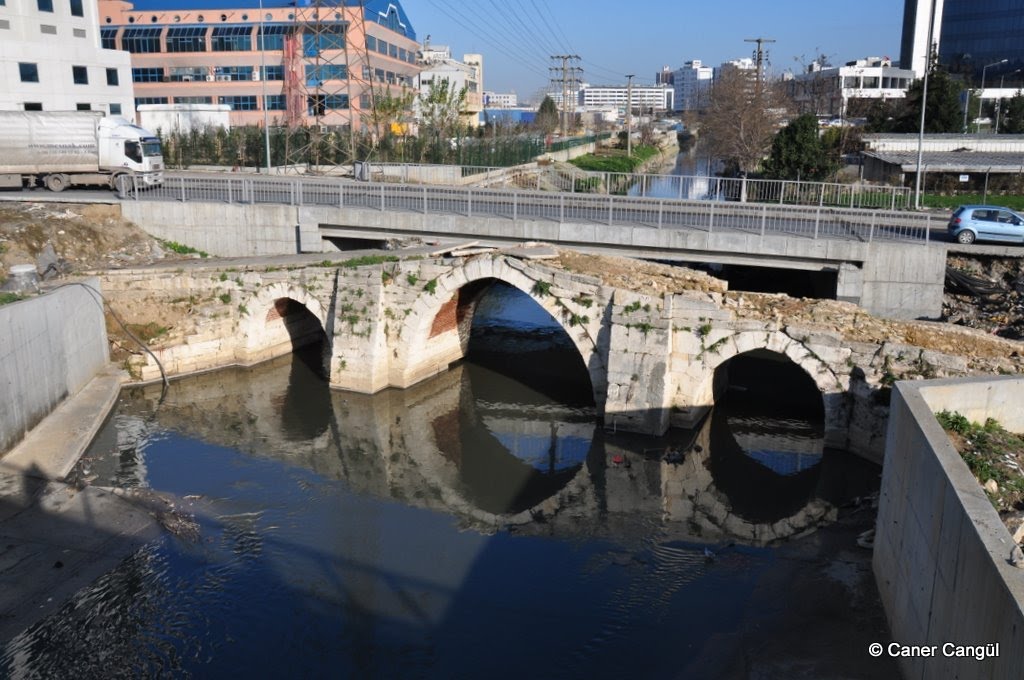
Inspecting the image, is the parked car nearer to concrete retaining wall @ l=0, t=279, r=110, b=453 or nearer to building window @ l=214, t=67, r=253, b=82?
concrete retaining wall @ l=0, t=279, r=110, b=453

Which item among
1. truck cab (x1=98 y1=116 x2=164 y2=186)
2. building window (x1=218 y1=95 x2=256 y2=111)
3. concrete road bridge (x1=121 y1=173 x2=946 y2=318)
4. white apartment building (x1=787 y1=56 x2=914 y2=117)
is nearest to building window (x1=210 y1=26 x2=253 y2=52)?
building window (x1=218 y1=95 x2=256 y2=111)

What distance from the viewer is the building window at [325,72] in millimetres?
67812

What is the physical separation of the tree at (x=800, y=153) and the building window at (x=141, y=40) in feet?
170

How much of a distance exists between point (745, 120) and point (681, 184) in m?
23.5

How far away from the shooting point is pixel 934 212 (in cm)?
3378

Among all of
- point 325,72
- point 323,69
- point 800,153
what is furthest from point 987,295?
point 325,72

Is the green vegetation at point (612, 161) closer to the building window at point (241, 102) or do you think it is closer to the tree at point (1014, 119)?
the building window at point (241, 102)

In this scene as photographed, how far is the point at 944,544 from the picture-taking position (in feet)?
35.2

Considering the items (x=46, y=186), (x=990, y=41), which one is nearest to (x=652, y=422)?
(x=46, y=186)

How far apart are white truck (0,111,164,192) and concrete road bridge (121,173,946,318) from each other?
218 cm

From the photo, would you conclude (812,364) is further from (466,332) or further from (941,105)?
(941,105)

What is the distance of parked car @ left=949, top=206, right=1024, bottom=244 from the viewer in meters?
26.5

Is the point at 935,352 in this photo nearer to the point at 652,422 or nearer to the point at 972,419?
the point at 972,419

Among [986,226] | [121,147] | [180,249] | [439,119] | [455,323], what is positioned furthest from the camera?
[439,119]
